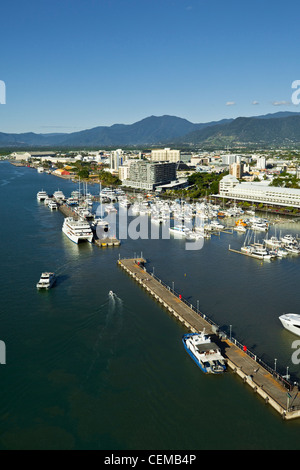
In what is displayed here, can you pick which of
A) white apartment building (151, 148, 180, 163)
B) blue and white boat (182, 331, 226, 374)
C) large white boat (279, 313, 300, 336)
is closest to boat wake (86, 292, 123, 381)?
blue and white boat (182, 331, 226, 374)

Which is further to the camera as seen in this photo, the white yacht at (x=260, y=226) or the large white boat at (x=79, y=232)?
the white yacht at (x=260, y=226)

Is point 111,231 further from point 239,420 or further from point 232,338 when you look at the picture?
point 239,420

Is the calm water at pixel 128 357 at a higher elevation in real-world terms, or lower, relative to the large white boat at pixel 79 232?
lower

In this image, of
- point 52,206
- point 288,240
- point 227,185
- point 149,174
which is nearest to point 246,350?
point 288,240

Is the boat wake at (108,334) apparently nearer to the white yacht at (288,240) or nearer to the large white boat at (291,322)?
the large white boat at (291,322)

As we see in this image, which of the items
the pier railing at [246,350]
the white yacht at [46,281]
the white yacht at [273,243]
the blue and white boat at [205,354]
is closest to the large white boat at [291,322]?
the pier railing at [246,350]
